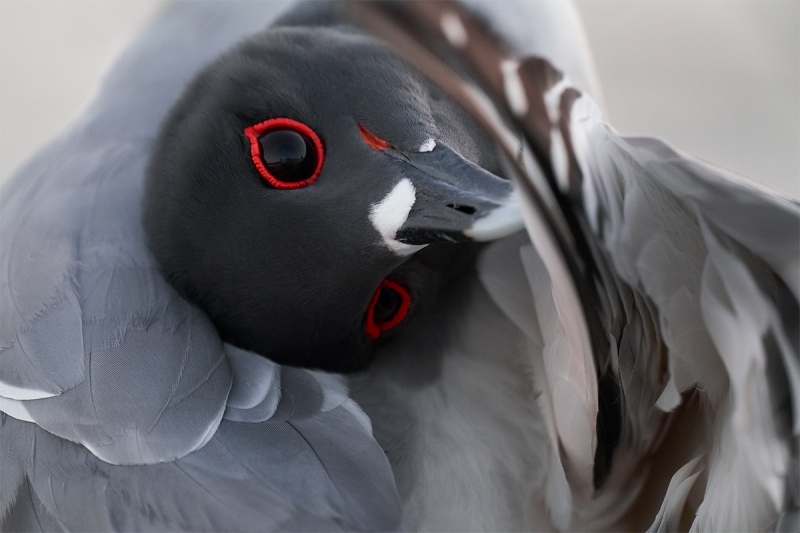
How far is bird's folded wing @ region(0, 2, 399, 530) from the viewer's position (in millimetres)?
381

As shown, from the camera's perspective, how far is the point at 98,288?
418mm

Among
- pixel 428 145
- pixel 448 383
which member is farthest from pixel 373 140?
pixel 448 383

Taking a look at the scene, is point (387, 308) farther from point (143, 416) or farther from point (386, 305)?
point (143, 416)

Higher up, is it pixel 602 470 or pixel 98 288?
pixel 98 288

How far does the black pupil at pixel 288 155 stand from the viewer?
1.23ft

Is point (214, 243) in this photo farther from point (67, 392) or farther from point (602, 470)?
point (602, 470)

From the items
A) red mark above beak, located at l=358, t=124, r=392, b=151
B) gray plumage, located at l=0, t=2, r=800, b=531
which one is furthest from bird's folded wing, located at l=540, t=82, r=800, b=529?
red mark above beak, located at l=358, t=124, r=392, b=151

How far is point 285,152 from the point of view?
0.38m

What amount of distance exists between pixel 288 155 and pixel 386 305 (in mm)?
98

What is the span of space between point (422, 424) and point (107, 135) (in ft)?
0.85

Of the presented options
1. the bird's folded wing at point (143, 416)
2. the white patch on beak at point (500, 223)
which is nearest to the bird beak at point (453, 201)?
the white patch on beak at point (500, 223)

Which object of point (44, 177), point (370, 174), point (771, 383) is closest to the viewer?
point (771, 383)

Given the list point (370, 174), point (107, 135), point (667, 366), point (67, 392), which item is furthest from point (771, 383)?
point (107, 135)

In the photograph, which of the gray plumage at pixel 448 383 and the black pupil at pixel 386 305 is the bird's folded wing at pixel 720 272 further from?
the black pupil at pixel 386 305
